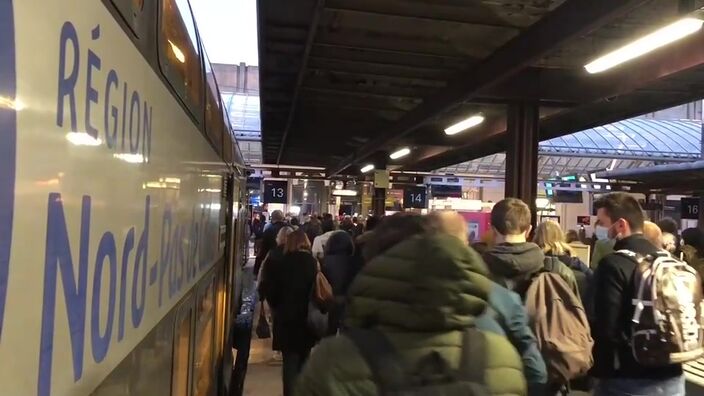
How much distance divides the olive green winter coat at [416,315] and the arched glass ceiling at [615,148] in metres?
30.0

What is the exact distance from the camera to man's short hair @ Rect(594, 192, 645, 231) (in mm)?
3955

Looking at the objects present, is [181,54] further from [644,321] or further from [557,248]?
[557,248]

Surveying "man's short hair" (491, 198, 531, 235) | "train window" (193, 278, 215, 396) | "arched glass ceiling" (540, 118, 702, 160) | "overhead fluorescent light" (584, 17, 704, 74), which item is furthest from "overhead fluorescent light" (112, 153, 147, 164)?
"arched glass ceiling" (540, 118, 702, 160)

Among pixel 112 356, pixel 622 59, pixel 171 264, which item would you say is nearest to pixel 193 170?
pixel 171 264

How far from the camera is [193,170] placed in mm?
3484

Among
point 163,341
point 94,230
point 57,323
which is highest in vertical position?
point 94,230

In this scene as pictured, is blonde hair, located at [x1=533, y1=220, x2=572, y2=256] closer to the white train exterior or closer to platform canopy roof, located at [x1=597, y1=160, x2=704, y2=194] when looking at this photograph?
the white train exterior

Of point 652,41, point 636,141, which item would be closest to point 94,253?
point 652,41

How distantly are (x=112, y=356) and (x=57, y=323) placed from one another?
49 cm

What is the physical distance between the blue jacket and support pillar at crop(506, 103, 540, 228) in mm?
8573

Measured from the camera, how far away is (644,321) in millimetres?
3510

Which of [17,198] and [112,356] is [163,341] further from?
[17,198]

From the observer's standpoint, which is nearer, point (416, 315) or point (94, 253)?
point (94, 253)

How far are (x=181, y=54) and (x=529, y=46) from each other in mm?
5838
